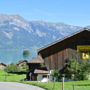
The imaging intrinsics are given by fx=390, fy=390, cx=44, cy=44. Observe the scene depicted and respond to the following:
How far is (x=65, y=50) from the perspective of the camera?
2124 inches

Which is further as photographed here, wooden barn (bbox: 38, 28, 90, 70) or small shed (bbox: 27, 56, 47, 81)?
small shed (bbox: 27, 56, 47, 81)

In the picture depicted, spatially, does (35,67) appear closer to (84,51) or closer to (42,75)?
(42,75)

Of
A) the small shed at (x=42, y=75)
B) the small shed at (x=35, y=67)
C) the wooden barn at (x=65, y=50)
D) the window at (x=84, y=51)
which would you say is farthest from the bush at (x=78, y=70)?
the small shed at (x=35, y=67)

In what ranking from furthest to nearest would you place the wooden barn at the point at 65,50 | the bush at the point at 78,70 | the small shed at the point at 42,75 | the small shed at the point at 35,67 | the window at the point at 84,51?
the small shed at the point at 35,67, the window at the point at 84,51, the wooden barn at the point at 65,50, the small shed at the point at 42,75, the bush at the point at 78,70

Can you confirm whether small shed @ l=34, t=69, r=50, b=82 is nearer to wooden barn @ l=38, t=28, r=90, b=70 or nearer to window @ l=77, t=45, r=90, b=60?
wooden barn @ l=38, t=28, r=90, b=70

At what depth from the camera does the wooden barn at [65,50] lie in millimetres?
53188

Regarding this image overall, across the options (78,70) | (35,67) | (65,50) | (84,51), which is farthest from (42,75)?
(84,51)

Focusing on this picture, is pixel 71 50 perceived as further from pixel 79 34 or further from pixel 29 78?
pixel 29 78

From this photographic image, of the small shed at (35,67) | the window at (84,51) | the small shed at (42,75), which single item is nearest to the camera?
the small shed at (42,75)

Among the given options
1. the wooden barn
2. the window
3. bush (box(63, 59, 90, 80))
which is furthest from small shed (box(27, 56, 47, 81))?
the window

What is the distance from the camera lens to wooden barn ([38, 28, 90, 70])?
53.2 meters

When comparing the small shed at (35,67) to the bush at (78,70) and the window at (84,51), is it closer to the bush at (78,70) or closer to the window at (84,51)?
the bush at (78,70)

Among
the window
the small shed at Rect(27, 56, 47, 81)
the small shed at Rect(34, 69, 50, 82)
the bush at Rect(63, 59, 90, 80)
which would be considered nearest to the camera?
the bush at Rect(63, 59, 90, 80)

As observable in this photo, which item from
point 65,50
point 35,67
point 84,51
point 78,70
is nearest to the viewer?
point 78,70
